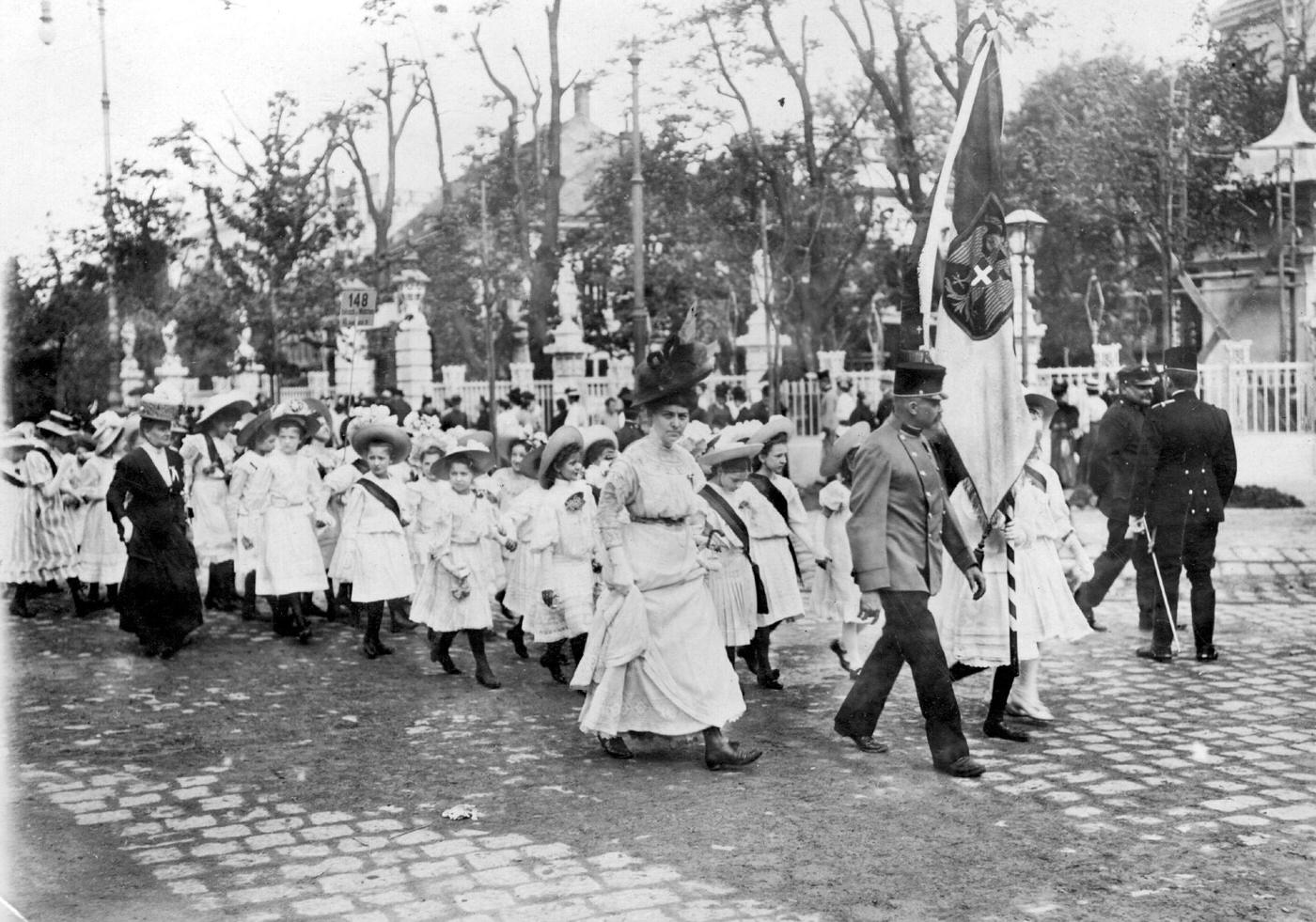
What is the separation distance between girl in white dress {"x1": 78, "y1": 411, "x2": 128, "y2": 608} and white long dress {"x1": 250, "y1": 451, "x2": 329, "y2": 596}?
2.10m

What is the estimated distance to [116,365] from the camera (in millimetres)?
25719

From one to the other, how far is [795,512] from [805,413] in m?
15.1

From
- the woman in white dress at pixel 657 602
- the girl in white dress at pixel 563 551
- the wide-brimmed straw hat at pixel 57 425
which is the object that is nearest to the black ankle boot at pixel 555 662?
the girl in white dress at pixel 563 551

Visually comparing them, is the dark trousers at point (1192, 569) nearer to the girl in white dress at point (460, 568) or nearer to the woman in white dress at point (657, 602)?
the woman in white dress at point (657, 602)

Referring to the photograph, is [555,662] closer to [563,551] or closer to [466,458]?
[563,551]

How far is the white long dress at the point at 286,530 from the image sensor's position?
11.1 m

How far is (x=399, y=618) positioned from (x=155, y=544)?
205cm

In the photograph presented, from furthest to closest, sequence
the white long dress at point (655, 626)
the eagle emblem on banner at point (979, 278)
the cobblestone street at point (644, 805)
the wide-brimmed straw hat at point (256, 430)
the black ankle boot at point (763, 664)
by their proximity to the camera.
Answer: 1. the wide-brimmed straw hat at point (256, 430)
2. the black ankle boot at point (763, 664)
3. the eagle emblem on banner at point (979, 278)
4. the white long dress at point (655, 626)
5. the cobblestone street at point (644, 805)

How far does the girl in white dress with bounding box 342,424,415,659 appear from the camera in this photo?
10.4m

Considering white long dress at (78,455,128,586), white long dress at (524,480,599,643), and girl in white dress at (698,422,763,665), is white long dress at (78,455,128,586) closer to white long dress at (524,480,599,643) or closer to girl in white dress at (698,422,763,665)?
white long dress at (524,480,599,643)

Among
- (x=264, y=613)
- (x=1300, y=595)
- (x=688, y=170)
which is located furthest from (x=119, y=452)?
(x=688, y=170)

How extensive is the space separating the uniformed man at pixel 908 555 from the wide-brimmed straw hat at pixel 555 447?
8.70 feet

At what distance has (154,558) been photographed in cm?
1069

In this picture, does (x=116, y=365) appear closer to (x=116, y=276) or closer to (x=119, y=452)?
(x=116, y=276)
